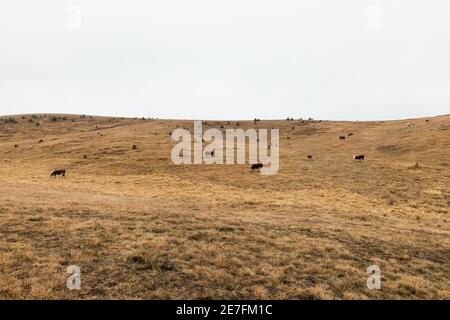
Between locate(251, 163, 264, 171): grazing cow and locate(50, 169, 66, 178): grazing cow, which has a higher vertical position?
locate(251, 163, 264, 171): grazing cow

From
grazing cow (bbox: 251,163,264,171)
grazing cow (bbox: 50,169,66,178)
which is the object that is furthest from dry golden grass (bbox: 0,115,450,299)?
grazing cow (bbox: 251,163,264,171)

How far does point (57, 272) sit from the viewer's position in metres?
10.8

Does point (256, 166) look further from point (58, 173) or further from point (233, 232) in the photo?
point (233, 232)

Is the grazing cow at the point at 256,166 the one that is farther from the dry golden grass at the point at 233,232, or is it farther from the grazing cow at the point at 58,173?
the grazing cow at the point at 58,173

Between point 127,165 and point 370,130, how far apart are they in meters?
49.4

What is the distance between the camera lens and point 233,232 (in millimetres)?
16500

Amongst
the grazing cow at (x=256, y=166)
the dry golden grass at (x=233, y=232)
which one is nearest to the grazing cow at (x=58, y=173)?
Result: the dry golden grass at (x=233, y=232)

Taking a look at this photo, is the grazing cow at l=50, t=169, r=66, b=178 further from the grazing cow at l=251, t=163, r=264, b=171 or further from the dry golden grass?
the grazing cow at l=251, t=163, r=264, b=171

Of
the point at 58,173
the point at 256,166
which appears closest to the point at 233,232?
the point at 256,166

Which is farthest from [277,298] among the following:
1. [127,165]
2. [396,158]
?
[396,158]

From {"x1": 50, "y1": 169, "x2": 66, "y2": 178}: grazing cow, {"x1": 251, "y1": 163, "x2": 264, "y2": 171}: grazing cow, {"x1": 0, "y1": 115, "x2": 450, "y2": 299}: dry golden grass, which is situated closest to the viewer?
{"x1": 0, "y1": 115, "x2": 450, "y2": 299}: dry golden grass

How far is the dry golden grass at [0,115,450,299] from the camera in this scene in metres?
10.8

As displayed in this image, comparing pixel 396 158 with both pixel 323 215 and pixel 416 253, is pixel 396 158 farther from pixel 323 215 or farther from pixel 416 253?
pixel 416 253

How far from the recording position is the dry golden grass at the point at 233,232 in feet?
35.3
